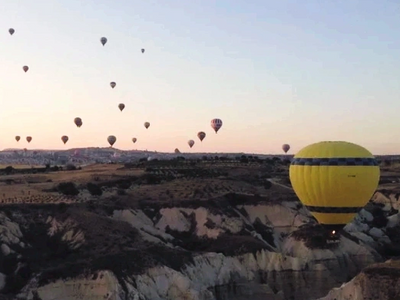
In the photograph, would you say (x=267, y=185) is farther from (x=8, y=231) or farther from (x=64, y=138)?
(x=64, y=138)

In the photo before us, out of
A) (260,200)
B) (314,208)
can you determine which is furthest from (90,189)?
(314,208)

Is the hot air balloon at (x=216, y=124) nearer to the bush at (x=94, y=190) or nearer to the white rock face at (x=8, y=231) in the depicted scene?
the bush at (x=94, y=190)

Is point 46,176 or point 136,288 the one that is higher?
point 46,176

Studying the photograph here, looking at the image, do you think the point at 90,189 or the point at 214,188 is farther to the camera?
the point at 214,188

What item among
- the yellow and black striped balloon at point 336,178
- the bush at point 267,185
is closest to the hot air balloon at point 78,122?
the bush at point 267,185

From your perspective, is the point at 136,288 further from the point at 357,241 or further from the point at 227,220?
the point at 357,241

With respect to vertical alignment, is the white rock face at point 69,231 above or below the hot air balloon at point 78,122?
below
